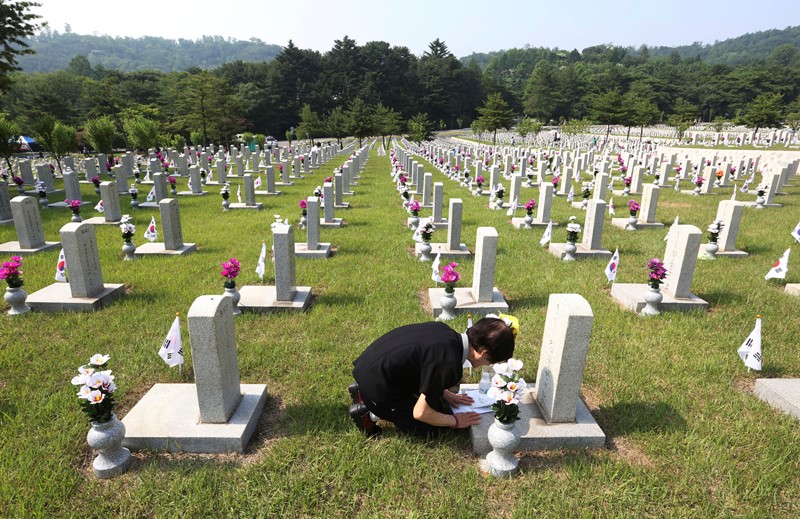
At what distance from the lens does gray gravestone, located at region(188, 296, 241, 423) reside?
361 cm

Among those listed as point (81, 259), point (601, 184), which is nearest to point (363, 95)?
point (601, 184)

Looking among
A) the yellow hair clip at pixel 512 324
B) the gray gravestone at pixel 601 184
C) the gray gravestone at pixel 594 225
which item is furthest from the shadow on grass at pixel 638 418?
the gray gravestone at pixel 601 184

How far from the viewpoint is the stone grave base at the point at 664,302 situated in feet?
21.8

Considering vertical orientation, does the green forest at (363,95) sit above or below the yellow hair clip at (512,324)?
above

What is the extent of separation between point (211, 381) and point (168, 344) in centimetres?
102

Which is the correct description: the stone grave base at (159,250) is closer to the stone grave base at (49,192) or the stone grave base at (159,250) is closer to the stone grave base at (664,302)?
the stone grave base at (664,302)

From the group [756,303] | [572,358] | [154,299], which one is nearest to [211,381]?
[572,358]

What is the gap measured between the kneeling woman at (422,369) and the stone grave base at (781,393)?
309 centimetres

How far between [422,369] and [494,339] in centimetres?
59

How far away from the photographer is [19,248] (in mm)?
9039

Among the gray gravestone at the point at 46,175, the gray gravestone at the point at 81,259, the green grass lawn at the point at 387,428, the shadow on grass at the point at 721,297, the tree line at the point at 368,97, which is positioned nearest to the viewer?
the green grass lawn at the point at 387,428

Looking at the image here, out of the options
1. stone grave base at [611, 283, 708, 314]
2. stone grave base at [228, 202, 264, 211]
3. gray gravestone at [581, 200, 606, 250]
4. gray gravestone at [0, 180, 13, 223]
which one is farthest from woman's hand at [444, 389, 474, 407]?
gray gravestone at [0, 180, 13, 223]

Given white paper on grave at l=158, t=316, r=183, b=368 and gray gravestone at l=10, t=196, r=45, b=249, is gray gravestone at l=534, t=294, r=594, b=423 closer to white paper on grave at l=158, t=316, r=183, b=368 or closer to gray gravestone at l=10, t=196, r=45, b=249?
white paper on grave at l=158, t=316, r=183, b=368

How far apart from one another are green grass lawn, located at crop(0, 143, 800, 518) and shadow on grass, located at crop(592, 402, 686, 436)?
0.06ft
